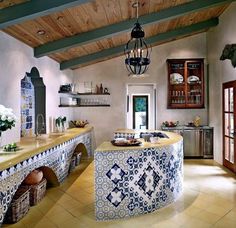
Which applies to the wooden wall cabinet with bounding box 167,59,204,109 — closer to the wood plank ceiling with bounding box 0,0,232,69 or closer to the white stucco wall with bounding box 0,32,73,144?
the wood plank ceiling with bounding box 0,0,232,69

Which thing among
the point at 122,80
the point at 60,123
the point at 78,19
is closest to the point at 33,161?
the point at 78,19

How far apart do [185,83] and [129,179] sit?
15.8 ft

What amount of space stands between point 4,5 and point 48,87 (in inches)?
109

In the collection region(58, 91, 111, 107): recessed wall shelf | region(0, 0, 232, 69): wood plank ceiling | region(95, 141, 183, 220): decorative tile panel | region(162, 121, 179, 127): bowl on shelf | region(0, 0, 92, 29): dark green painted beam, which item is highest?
region(0, 0, 232, 69): wood plank ceiling

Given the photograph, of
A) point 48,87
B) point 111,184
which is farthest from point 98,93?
point 111,184

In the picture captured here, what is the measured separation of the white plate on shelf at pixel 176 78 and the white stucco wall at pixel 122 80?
8.9 inches

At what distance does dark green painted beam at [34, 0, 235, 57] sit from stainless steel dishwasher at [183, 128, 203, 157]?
11.2 feet

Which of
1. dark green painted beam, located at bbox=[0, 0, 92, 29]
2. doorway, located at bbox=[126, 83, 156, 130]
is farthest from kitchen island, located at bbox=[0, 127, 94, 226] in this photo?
doorway, located at bbox=[126, 83, 156, 130]

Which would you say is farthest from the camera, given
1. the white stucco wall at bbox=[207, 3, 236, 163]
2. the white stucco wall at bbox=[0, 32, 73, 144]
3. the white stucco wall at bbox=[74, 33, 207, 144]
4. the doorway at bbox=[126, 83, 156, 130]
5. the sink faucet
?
the doorway at bbox=[126, 83, 156, 130]

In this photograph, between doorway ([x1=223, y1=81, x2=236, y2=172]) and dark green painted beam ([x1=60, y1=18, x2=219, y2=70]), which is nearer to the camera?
doorway ([x1=223, y1=81, x2=236, y2=172])

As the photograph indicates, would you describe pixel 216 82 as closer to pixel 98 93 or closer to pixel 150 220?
pixel 98 93

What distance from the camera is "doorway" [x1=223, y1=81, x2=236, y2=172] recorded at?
563cm

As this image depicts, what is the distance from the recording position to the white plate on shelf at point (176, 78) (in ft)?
24.8

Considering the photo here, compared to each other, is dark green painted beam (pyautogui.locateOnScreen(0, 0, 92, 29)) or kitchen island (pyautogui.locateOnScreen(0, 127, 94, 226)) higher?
dark green painted beam (pyautogui.locateOnScreen(0, 0, 92, 29))
